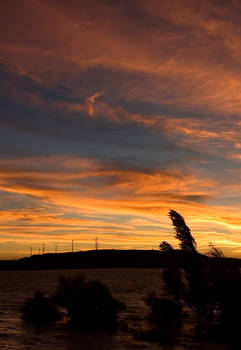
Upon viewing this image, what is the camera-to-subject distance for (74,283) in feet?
129

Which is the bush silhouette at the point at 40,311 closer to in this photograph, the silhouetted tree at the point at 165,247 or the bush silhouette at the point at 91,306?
the bush silhouette at the point at 91,306

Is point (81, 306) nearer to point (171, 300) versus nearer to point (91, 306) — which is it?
point (91, 306)

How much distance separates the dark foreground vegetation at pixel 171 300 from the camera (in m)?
33.7

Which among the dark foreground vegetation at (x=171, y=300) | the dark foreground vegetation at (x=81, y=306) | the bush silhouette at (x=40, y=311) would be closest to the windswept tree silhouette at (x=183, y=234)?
the dark foreground vegetation at (x=171, y=300)

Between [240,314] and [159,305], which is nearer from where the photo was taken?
[240,314]

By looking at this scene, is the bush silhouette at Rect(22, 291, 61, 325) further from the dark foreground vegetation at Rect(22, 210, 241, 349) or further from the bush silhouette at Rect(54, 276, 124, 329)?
the bush silhouette at Rect(54, 276, 124, 329)

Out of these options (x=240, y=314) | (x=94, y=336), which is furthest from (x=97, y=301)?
(x=240, y=314)

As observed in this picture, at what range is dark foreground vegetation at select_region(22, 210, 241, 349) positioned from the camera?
33.7m

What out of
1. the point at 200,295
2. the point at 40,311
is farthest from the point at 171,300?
the point at 40,311

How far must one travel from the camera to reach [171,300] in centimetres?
4012

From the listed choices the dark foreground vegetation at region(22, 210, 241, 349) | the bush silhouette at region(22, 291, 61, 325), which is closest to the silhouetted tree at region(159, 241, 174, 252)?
the dark foreground vegetation at region(22, 210, 241, 349)

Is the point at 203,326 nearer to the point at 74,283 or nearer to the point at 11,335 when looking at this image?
the point at 74,283

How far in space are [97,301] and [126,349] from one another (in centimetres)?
1037

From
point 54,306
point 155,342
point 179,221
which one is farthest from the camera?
point 54,306
